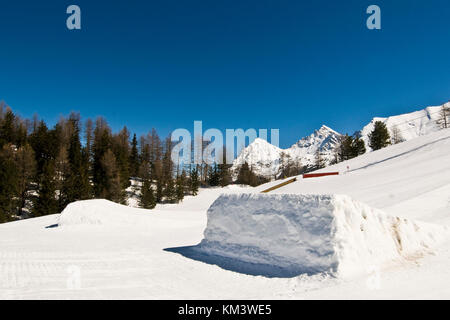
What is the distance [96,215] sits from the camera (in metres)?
17.3

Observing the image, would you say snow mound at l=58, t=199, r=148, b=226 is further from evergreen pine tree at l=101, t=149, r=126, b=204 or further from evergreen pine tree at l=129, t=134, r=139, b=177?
evergreen pine tree at l=129, t=134, r=139, b=177

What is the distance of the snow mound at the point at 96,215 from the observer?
1689cm

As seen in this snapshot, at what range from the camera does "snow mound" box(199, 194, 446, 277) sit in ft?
19.2

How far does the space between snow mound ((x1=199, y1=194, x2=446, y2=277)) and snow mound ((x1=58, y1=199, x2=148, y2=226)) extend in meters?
11.7

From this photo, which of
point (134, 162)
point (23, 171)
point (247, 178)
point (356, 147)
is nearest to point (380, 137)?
point (356, 147)

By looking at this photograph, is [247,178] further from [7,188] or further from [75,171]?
[7,188]

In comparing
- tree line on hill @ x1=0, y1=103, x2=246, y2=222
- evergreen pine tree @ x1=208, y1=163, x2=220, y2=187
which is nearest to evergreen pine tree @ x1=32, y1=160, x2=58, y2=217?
tree line on hill @ x1=0, y1=103, x2=246, y2=222

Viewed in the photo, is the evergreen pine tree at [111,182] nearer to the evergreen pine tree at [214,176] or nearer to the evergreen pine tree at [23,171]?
the evergreen pine tree at [23,171]

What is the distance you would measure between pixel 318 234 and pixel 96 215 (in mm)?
15529

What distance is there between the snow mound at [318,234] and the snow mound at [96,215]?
11.7 meters

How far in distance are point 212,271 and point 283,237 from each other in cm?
204

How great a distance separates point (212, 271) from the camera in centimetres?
689
